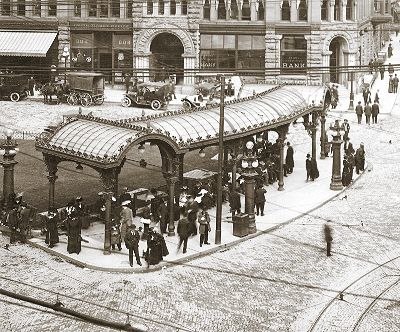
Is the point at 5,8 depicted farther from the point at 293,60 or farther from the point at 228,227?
the point at 228,227

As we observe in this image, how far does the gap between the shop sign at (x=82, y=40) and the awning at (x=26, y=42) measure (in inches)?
58.1

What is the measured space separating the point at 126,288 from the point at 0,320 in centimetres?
358

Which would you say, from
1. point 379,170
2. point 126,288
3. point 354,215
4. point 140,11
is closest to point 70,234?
point 126,288

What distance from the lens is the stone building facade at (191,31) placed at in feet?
182

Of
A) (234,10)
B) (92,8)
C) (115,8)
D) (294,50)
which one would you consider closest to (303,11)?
(294,50)

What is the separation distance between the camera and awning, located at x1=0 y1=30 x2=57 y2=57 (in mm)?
53875

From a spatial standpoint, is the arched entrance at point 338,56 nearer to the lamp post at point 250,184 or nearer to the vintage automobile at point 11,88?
the vintage automobile at point 11,88

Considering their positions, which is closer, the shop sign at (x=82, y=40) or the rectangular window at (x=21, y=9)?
the rectangular window at (x=21, y=9)

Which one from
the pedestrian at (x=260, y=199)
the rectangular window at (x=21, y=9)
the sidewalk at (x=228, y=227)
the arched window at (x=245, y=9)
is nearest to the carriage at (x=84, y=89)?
the rectangular window at (x=21, y=9)

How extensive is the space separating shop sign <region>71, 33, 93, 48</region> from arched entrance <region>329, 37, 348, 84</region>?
61.1ft

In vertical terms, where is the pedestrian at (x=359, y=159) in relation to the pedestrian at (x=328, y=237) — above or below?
above

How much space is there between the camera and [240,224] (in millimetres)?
24734

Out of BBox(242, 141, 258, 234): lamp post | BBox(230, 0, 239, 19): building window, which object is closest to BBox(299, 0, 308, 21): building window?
BBox(230, 0, 239, 19): building window

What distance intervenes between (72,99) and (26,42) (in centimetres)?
952
